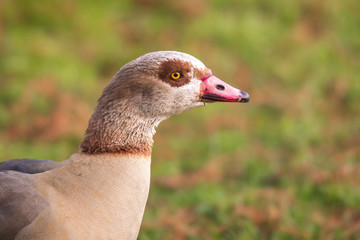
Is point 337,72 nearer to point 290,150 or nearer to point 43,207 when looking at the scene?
point 290,150

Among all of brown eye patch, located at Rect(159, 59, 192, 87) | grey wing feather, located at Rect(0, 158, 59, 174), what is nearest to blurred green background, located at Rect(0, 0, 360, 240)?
grey wing feather, located at Rect(0, 158, 59, 174)

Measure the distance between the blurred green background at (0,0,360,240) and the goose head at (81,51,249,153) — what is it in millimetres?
1427

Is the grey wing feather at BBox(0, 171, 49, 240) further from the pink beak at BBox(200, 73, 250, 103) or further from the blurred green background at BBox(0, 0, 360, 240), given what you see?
the blurred green background at BBox(0, 0, 360, 240)

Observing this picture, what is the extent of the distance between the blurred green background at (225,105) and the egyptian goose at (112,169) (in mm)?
1408

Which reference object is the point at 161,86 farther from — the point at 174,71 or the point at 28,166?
the point at 28,166

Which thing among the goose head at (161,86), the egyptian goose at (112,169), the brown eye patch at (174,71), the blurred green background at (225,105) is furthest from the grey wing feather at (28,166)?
the blurred green background at (225,105)

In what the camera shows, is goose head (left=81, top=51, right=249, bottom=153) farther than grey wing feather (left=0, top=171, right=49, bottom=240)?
Yes

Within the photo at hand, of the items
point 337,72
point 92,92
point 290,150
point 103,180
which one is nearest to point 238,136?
point 290,150


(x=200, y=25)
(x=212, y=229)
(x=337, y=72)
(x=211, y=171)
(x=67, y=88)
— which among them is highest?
(x=200, y=25)

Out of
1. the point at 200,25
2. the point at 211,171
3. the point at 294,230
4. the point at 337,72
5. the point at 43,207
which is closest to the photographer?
the point at 43,207

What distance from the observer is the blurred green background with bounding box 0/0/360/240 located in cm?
440

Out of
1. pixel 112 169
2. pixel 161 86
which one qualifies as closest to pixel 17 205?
pixel 112 169

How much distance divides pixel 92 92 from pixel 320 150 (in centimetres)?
313

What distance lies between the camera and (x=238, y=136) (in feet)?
21.9
